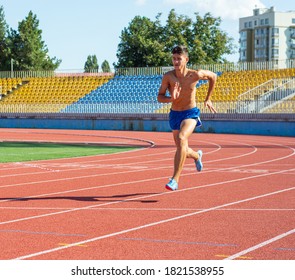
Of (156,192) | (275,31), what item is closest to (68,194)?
(156,192)

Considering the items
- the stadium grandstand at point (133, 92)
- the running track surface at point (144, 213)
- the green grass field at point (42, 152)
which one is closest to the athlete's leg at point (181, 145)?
the running track surface at point (144, 213)

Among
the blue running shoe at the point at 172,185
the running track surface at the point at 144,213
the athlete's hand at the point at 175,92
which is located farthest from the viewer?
the blue running shoe at the point at 172,185

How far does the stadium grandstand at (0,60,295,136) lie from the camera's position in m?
35.1

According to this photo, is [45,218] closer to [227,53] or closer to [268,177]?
[268,177]

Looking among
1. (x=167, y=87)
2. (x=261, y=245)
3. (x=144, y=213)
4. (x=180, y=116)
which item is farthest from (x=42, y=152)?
(x=261, y=245)

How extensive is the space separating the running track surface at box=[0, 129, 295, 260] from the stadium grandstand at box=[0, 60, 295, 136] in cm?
2049

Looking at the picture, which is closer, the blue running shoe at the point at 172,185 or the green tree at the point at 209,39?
the blue running shoe at the point at 172,185

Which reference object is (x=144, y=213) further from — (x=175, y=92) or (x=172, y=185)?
(x=175, y=92)

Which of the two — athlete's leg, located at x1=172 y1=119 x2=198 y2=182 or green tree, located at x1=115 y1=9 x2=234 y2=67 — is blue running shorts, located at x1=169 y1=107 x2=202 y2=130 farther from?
green tree, located at x1=115 y1=9 x2=234 y2=67

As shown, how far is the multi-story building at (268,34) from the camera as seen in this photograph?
160 metres

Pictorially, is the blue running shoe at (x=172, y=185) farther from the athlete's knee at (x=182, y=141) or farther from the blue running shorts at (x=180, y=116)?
the blue running shorts at (x=180, y=116)

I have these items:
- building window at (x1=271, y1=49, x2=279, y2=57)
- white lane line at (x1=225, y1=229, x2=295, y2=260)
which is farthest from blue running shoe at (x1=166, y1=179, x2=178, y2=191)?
building window at (x1=271, y1=49, x2=279, y2=57)

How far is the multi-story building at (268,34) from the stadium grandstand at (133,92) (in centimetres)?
11482

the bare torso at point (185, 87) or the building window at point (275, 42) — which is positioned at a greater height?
the building window at point (275, 42)
